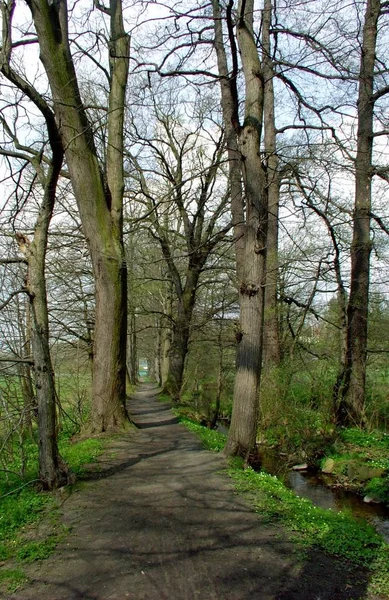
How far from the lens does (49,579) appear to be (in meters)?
3.48

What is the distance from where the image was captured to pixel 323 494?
821 cm

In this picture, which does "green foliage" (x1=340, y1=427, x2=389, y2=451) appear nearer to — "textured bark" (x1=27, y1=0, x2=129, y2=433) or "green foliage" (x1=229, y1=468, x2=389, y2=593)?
"green foliage" (x1=229, y1=468, x2=389, y2=593)

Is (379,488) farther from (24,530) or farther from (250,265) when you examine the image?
(24,530)

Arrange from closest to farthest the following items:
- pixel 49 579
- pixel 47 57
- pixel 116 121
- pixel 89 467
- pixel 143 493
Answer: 1. pixel 49 579
2. pixel 143 493
3. pixel 89 467
4. pixel 47 57
5. pixel 116 121

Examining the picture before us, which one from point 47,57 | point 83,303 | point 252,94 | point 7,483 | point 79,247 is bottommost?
point 7,483

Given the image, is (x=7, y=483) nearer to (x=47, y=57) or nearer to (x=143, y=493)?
(x=143, y=493)

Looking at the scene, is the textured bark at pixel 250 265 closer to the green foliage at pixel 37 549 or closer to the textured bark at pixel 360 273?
the green foliage at pixel 37 549

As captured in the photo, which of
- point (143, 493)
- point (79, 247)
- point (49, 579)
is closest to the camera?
point (49, 579)

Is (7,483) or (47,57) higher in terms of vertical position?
(47,57)

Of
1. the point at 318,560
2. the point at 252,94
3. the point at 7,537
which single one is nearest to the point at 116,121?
the point at 252,94

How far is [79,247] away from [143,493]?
8323 mm

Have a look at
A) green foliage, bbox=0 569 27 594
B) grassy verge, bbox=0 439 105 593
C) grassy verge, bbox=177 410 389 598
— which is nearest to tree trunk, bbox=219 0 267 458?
grassy verge, bbox=177 410 389 598

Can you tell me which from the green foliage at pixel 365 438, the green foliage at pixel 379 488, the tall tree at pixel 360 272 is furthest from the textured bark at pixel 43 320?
the tall tree at pixel 360 272

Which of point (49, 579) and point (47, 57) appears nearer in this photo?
point (49, 579)
